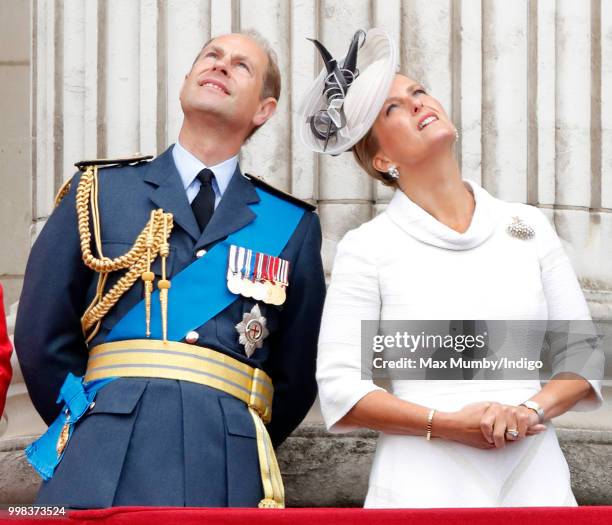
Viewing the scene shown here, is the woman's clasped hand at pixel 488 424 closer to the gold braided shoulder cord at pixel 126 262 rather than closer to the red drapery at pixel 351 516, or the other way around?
the red drapery at pixel 351 516

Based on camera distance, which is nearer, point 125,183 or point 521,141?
point 125,183

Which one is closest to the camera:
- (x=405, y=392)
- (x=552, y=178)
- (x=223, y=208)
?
(x=405, y=392)

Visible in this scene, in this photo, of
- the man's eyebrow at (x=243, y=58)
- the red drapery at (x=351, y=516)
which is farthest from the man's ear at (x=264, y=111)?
the red drapery at (x=351, y=516)

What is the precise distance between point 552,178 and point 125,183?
127 centimetres

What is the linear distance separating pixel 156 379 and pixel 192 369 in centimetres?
8

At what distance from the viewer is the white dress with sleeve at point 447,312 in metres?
3.29

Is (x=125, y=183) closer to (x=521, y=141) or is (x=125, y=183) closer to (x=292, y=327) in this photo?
(x=292, y=327)

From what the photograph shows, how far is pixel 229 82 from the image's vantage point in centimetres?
390

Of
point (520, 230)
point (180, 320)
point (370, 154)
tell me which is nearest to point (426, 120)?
point (370, 154)

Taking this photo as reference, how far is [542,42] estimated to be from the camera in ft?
14.6

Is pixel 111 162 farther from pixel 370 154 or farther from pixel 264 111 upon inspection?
pixel 370 154

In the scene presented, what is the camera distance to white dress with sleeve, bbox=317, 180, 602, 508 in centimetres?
329

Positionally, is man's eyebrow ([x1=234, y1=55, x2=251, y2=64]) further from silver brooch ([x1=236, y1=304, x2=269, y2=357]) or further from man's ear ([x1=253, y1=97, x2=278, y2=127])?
silver brooch ([x1=236, y1=304, x2=269, y2=357])

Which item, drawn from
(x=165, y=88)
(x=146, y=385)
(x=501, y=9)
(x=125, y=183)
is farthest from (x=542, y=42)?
(x=146, y=385)
